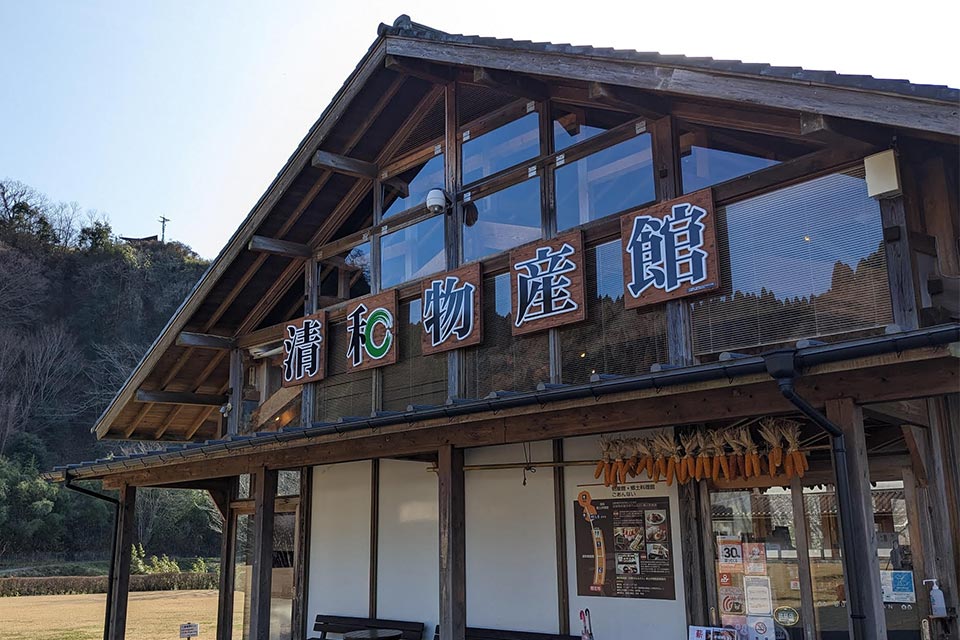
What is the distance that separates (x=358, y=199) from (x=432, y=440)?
454 centimetres

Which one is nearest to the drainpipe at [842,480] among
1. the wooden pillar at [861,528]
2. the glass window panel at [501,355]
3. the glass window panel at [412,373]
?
the wooden pillar at [861,528]

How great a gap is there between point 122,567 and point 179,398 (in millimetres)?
2654

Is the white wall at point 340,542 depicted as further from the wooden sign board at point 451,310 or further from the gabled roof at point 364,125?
the gabled roof at point 364,125

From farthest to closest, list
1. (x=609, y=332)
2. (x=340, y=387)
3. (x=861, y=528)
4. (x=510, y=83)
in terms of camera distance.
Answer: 1. (x=340, y=387)
2. (x=510, y=83)
3. (x=609, y=332)
4. (x=861, y=528)

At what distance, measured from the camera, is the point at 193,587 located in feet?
102

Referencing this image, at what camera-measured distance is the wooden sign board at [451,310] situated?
8.74 m

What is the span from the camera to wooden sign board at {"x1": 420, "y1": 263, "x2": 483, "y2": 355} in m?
8.74

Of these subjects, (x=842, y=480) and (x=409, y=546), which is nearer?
(x=842, y=480)

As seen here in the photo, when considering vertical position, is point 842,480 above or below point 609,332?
below

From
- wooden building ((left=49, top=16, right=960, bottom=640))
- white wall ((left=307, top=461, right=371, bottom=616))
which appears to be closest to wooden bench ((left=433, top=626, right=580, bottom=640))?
wooden building ((left=49, top=16, right=960, bottom=640))

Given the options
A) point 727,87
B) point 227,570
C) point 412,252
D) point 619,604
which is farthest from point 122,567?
point 727,87

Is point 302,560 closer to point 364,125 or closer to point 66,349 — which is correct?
point 364,125

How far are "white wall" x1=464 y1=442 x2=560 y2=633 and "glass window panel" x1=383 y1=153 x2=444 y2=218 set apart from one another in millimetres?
3151

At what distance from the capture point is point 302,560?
438 inches
